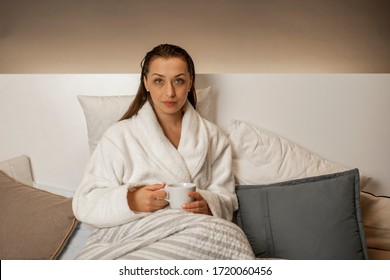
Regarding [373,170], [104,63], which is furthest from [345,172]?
[104,63]

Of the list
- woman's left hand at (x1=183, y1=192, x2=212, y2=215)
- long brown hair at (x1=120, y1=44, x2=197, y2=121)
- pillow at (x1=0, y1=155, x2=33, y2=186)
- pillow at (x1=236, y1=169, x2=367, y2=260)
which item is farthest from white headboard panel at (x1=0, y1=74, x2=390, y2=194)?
woman's left hand at (x1=183, y1=192, x2=212, y2=215)

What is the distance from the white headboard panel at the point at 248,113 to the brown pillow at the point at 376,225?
165 mm

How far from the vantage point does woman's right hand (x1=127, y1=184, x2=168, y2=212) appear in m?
0.93

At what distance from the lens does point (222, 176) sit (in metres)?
1.10

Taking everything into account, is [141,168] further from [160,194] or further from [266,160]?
[266,160]

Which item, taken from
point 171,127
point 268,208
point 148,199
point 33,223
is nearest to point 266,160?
point 268,208

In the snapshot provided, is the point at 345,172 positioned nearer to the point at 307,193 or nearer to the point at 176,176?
the point at 307,193

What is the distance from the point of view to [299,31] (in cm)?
124

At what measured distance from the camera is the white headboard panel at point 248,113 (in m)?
1.23

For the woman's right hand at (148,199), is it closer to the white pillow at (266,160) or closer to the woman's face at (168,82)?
the woman's face at (168,82)

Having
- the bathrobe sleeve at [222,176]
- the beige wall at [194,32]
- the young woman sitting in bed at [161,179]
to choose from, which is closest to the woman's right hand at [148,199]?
the young woman sitting in bed at [161,179]

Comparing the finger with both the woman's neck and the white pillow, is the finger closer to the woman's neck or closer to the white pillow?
the woman's neck

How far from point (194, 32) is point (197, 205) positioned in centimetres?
51

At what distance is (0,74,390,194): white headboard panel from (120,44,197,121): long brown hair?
124 mm
